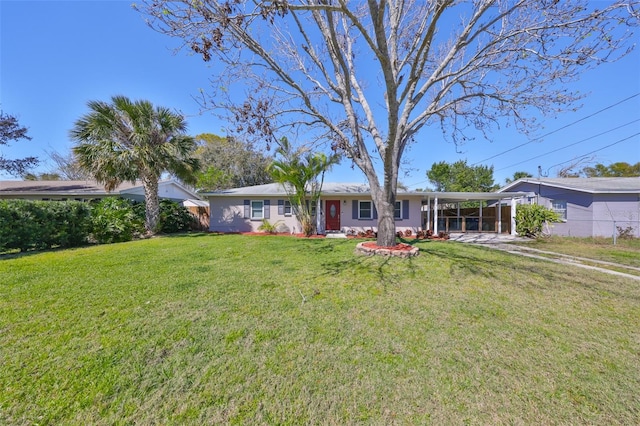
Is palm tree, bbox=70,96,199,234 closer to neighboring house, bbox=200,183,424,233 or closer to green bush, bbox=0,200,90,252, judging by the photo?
green bush, bbox=0,200,90,252

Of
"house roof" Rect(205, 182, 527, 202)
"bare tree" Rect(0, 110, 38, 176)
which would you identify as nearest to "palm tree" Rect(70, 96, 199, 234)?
"house roof" Rect(205, 182, 527, 202)

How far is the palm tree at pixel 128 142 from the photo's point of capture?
10.8 m

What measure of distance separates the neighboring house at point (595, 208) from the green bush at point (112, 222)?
2166 cm

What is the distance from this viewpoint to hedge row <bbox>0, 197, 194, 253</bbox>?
8008 millimetres

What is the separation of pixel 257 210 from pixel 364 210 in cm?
623

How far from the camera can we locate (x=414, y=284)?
5.08 m

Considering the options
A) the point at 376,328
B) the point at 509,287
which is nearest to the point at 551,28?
the point at 509,287

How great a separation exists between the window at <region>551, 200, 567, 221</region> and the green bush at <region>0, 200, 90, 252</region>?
23.6 m

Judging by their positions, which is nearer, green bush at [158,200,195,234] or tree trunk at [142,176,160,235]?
tree trunk at [142,176,160,235]

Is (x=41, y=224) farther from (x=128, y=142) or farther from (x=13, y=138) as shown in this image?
(x=13, y=138)

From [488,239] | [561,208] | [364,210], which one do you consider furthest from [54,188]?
[561,208]

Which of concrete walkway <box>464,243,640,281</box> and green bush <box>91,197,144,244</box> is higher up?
green bush <box>91,197,144,244</box>

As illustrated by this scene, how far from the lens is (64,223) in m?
9.32

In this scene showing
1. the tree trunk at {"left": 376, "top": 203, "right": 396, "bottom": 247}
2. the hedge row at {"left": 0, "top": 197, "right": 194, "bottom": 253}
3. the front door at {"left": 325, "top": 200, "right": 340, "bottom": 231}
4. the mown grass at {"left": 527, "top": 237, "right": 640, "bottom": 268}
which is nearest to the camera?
the mown grass at {"left": 527, "top": 237, "right": 640, "bottom": 268}
